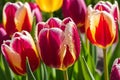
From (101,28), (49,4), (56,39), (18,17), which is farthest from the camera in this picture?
(49,4)

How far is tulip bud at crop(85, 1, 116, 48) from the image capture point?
1331mm

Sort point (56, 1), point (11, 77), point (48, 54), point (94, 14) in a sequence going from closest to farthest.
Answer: point (48, 54)
point (94, 14)
point (11, 77)
point (56, 1)

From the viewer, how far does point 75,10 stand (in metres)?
1.62

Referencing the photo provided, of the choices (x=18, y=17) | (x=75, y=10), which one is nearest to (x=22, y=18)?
(x=18, y=17)

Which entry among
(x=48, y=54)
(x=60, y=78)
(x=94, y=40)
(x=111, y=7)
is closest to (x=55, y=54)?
(x=48, y=54)

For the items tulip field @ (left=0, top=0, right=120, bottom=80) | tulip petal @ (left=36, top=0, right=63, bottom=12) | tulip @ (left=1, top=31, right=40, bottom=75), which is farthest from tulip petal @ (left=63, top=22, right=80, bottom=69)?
tulip petal @ (left=36, top=0, right=63, bottom=12)

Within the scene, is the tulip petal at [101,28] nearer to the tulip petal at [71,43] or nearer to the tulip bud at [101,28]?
the tulip bud at [101,28]

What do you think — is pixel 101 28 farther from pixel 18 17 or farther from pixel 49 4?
pixel 49 4

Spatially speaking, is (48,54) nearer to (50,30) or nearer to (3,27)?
(50,30)

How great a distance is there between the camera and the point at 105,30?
133 cm

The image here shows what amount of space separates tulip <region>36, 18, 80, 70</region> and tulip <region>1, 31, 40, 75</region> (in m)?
0.06

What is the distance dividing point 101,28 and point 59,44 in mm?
186


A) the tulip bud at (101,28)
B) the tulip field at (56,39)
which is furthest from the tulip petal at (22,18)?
the tulip bud at (101,28)

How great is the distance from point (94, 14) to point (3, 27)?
0.46 meters
